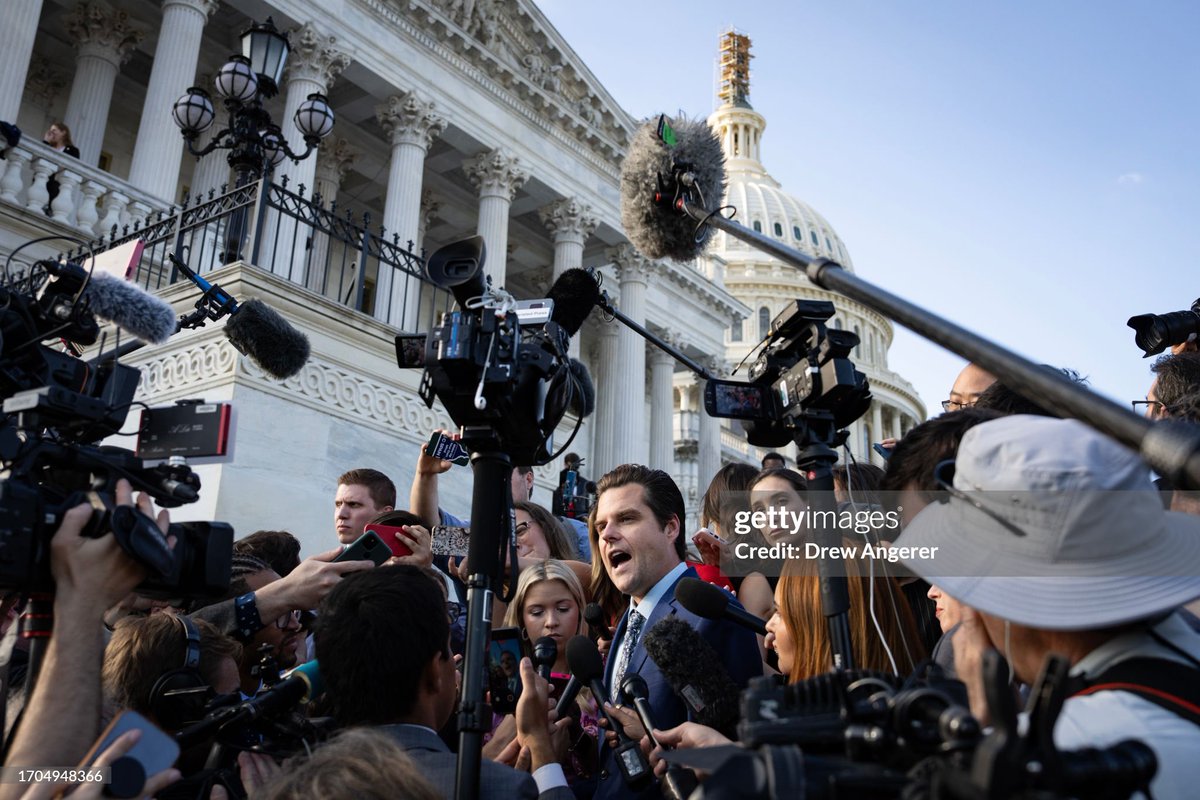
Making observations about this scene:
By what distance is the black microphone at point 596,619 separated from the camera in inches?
158

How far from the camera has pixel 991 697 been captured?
1247mm

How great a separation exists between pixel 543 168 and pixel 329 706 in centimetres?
2427

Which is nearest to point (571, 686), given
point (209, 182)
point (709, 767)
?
point (709, 767)

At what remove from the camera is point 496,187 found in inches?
965

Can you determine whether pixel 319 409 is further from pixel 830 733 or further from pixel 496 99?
pixel 496 99

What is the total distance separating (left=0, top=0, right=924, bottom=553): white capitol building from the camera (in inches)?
404

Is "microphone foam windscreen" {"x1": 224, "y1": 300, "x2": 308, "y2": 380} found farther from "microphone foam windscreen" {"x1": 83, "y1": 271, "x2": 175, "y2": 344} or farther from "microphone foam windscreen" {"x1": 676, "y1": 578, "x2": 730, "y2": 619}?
"microphone foam windscreen" {"x1": 676, "y1": 578, "x2": 730, "y2": 619}

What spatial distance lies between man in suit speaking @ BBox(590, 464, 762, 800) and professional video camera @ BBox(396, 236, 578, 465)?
36.5 inches

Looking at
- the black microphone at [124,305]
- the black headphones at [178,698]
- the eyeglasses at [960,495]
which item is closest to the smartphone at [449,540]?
the black headphones at [178,698]

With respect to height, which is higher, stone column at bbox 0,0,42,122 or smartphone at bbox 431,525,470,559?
stone column at bbox 0,0,42,122

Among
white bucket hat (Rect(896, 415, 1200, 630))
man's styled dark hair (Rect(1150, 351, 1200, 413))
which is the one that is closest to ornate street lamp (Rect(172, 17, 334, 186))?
man's styled dark hair (Rect(1150, 351, 1200, 413))

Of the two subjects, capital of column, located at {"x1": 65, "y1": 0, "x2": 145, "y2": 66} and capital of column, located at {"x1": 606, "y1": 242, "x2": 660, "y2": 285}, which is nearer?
capital of column, located at {"x1": 65, "y1": 0, "x2": 145, "y2": 66}

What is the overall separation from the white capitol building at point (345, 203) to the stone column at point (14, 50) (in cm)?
4

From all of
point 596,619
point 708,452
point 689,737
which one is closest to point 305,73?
point 708,452
